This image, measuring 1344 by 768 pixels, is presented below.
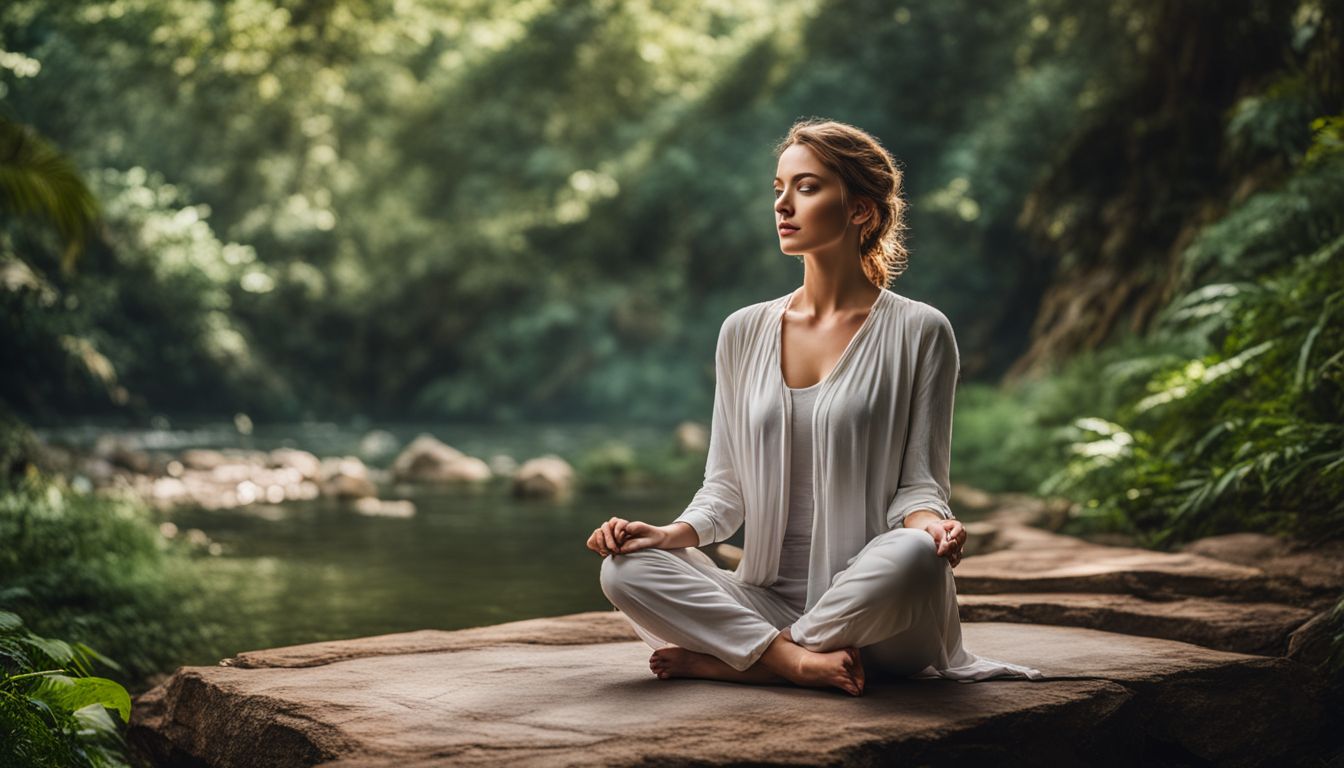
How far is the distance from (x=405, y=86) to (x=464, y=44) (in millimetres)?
2103

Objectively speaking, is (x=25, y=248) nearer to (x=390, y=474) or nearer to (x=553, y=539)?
(x=390, y=474)

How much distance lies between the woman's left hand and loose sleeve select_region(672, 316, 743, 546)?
0.66 m

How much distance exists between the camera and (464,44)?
3431cm

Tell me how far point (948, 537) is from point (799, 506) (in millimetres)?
595

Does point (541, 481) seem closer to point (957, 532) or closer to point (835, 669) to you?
point (835, 669)

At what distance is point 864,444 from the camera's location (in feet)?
11.4

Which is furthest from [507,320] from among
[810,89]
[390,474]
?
[390,474]

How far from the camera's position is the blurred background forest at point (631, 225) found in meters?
7.40

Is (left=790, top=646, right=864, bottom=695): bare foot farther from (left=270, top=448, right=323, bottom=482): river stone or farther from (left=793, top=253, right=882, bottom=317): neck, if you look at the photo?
(left=270, top=448, right=323, bottom=482): river stone

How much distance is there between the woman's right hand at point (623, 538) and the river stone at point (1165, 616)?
6.60 ft

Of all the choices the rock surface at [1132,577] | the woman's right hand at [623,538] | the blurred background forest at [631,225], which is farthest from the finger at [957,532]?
the blurred background forest at [631,225]

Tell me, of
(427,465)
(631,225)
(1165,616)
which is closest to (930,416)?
(1165,616)

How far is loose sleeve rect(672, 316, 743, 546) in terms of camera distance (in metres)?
3.65

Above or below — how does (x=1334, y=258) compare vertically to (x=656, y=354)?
below
